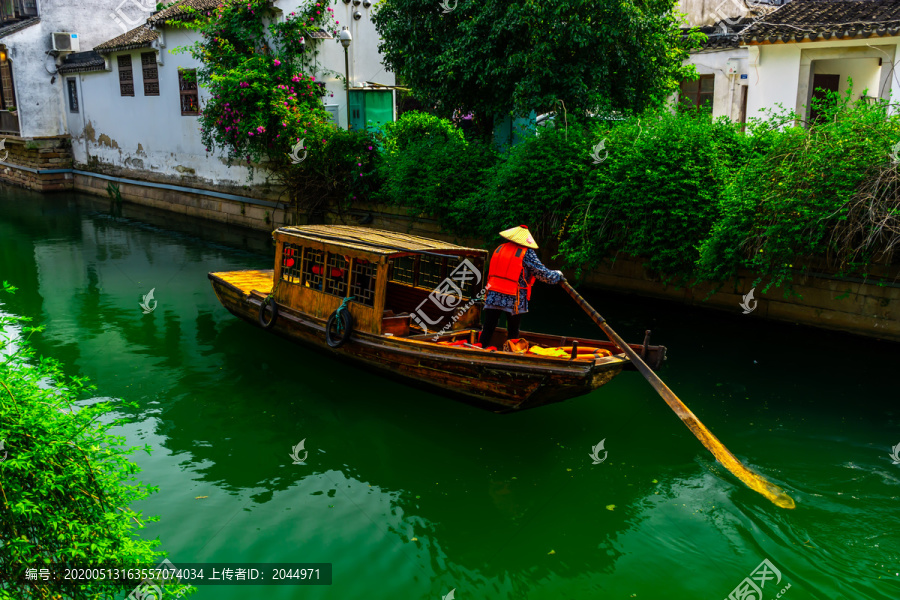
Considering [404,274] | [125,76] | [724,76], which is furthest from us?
[125,76]

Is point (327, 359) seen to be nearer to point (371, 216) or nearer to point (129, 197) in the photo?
point (371, 216)

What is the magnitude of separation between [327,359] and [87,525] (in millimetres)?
5525

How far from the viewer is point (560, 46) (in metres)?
10.7

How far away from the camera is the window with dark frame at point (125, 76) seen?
68.6ft

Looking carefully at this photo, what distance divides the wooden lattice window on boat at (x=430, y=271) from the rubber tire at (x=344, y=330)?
114 centimetres

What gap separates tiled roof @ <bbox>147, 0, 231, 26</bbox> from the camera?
56.2 feet

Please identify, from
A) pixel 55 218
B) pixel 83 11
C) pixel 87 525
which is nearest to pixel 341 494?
pixel 87 525

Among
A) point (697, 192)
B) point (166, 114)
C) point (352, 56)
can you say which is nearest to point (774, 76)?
point (697, 192)

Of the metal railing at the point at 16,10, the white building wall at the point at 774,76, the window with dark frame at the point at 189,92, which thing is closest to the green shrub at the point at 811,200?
the white building wall at the point at 774,76

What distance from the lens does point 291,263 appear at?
8602mm

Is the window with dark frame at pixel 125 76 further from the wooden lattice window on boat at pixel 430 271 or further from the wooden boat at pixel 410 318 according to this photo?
the wooden lattice window on boat at pixel 430 271

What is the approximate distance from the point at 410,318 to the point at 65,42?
22.8 m

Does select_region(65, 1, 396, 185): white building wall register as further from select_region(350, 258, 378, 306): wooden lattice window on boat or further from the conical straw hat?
the conical straw hat

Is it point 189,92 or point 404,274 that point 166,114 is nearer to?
point 189,92
